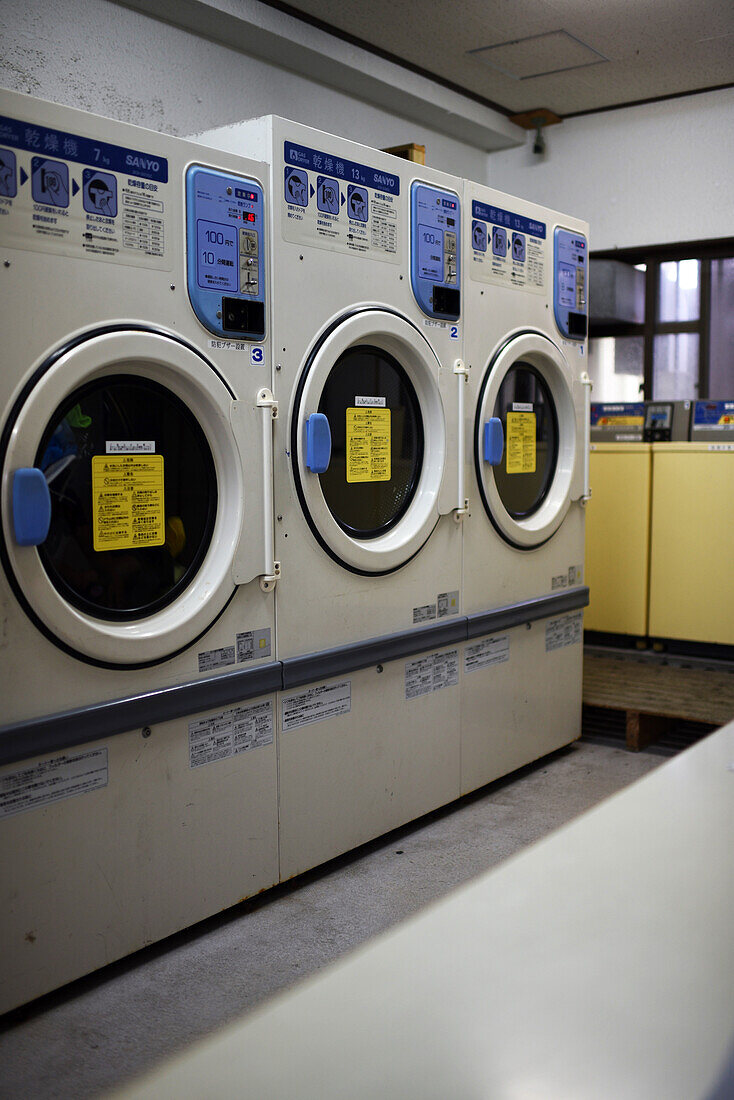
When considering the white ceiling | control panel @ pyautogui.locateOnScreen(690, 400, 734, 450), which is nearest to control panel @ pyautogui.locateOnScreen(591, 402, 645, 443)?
control panel @ pyautogui.locateOnScreen(690, 400, 734, 450)

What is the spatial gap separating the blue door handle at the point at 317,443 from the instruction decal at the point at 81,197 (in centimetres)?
58

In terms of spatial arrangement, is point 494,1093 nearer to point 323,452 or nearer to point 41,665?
point 41,665

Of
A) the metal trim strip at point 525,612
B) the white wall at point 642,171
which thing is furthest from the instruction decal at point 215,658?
the white wall at point 642,171

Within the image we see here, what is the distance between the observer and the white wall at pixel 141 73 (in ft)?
11.1

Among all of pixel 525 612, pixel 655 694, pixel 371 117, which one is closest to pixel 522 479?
pixel 525 612

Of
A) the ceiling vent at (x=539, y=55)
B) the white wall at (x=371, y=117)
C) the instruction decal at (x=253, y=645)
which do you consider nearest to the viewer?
the instruction decal at (x=253, y=645)

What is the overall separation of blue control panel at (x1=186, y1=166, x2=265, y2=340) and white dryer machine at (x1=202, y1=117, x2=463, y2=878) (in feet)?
0.23

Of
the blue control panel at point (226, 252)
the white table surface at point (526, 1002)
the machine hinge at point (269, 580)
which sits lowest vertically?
the white table surface at point (526, 1002)

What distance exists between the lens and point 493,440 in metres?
3.38

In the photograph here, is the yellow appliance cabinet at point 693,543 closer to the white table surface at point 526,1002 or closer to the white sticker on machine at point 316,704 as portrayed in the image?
the white sticker on machine at point 316,704

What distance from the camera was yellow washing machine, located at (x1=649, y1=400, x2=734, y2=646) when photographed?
4.79 m

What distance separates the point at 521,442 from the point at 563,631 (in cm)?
85

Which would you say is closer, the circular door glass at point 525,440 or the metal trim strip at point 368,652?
the metal trim strip at point 368,652

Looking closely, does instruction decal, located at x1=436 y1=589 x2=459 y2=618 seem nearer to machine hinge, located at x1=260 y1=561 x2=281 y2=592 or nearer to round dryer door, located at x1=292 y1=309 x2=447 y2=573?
round dryer door, located at x1=292 y1=309 x2=447 y2=573
